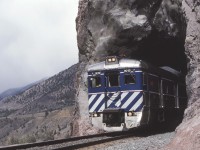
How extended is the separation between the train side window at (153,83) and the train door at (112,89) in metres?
1.60

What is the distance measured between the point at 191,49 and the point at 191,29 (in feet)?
2.95

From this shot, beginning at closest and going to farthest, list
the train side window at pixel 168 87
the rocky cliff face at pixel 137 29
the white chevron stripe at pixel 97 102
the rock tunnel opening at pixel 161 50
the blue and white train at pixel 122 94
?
the blue and white train at pixel 122 94
the white chevron stripe at pixel 97 102
the train side window at pixel 168 87
the rocky cliff face at pixel 137 29
the rock tunnel opening at pixel 161 50

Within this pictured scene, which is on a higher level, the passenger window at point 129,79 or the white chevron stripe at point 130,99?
the passenger window at point 129,79

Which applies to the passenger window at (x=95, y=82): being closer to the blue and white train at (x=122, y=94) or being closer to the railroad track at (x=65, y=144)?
the blue and white train at (x=122, y=94)

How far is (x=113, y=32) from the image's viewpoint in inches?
1020

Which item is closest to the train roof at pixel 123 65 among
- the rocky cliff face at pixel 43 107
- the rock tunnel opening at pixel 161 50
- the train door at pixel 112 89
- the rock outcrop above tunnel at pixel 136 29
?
the train door at pixel 112 89

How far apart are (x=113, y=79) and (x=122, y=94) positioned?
0.95 meters

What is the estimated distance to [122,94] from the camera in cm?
1948

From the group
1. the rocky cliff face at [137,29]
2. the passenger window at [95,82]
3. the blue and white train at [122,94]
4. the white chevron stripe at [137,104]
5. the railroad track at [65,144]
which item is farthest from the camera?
the rocky cliff face at [137,29]

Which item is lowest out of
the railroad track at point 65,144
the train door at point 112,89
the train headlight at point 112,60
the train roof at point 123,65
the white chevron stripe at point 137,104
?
the railroad track at point 65,144

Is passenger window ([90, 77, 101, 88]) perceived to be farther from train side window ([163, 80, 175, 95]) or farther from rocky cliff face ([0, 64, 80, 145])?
rocky cliff face ([0, 64, 80, 145])

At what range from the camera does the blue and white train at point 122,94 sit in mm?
19203

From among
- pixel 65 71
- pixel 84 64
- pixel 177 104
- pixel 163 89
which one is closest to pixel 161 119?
pixel 163 89

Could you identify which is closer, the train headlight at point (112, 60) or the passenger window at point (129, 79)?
the passenger window at point (129, 79)
